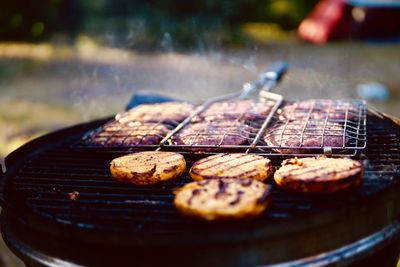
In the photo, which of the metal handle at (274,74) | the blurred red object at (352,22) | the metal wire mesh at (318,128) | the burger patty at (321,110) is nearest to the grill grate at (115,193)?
the metal wire mesh at (318,128)

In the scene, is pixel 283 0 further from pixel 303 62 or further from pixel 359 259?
pixel 359 259

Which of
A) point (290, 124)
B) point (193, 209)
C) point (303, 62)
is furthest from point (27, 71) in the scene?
point (193, 209)

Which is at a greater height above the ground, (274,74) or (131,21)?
(131,21)

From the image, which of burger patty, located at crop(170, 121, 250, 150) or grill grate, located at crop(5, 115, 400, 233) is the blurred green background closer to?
burger patty, located at crop(170, 121, 250, 150)

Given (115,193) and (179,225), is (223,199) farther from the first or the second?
(115,193)

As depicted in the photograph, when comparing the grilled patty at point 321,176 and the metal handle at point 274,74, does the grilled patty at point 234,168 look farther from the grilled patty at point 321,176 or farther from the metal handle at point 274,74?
the metal handle at point 274,74

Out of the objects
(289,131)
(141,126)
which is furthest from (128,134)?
(289,131)

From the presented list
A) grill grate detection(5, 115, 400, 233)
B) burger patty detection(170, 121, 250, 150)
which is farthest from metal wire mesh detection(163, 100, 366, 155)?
grill grate detection(5, 115, 400, 233)
